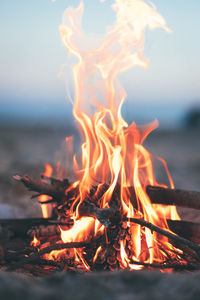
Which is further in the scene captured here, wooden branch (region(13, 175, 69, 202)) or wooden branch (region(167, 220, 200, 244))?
wooden branch (region(13, 175, 69, 202))

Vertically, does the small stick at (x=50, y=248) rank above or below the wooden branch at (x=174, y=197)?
below

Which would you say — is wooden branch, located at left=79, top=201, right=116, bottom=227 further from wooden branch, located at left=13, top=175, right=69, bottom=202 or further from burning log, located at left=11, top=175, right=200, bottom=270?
wooden branch, located at left=13, top=175, right=69, bottom=202

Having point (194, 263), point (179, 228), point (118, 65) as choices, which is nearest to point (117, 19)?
point (118, 65)

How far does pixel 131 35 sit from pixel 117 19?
261 mm

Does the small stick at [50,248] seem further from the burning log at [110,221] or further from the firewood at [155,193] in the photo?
the firewood at [155,193]

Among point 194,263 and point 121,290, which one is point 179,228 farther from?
point 121,290

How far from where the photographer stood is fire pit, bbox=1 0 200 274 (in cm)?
342

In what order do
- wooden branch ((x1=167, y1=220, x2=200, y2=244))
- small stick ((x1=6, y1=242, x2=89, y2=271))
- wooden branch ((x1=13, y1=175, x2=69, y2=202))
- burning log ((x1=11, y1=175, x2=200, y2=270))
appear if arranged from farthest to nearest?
wooden branch ((x1=13, y1=175, x2=69, y2=202))
wooden branch ((x1=167, y1=220, x2=200, y2=244))
burning log ((x1=11, y1=175, x2=200, y2=270))
small stick ((x1=6, y1=242, x2=89, y2=271))

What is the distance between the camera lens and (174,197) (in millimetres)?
3982

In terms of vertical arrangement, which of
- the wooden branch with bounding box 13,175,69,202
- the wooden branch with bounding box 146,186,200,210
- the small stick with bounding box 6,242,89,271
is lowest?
the small stick with bounding box 6,242,89,271

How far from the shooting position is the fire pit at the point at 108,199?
3.42 m

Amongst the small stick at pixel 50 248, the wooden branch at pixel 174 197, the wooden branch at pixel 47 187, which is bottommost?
the small stick at pixel 50 248

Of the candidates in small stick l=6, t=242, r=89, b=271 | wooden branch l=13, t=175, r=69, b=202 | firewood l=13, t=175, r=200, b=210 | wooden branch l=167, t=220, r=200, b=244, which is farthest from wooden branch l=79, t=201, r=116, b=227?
wooden branch l=167, t=220, r=200, b=244

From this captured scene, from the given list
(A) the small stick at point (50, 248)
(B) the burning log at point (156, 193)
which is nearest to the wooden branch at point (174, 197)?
(B) the burning log at point (156, 193)
